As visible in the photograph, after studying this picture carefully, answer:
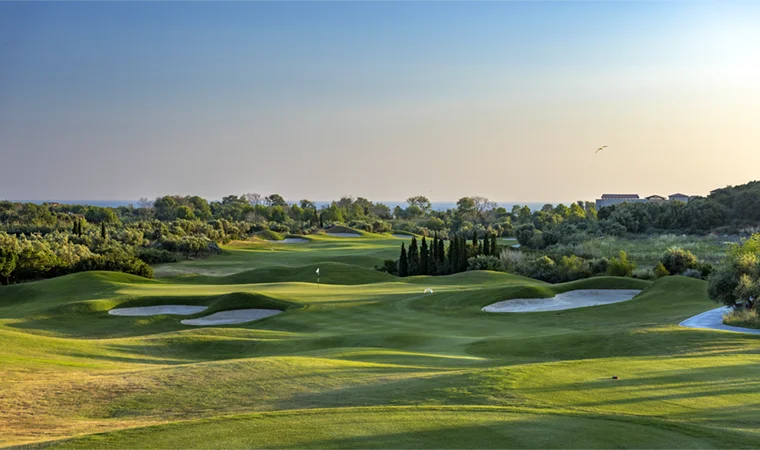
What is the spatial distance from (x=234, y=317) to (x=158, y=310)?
403 cm

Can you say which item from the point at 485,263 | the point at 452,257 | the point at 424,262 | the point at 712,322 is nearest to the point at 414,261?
the point at 424,262

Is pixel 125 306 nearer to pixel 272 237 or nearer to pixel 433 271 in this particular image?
pixel 433 271

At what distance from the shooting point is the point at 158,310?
31328mm

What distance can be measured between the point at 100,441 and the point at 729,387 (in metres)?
10.7

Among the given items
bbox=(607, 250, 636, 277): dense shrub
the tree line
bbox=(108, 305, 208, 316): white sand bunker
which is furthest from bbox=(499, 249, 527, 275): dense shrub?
bbox=(108, 305, 208, 316): white sand bunker

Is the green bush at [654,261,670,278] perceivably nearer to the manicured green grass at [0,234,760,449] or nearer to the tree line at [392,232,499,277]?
the manicured green grass at [0,234,760,449]

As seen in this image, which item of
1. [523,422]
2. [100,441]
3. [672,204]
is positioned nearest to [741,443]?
[523,422]

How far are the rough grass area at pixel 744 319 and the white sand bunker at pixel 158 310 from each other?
877 inches

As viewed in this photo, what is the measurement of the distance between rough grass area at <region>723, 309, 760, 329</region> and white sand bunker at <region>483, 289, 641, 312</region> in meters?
8.19

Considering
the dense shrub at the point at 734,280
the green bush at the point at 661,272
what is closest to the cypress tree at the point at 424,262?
the green bush at the point at 661,272

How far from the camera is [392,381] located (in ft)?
42.0

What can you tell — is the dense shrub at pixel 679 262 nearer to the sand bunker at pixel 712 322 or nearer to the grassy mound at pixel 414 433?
the sand bunker at pixel 712 322

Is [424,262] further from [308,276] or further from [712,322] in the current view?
[712,322]

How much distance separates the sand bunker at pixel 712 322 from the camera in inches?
847
